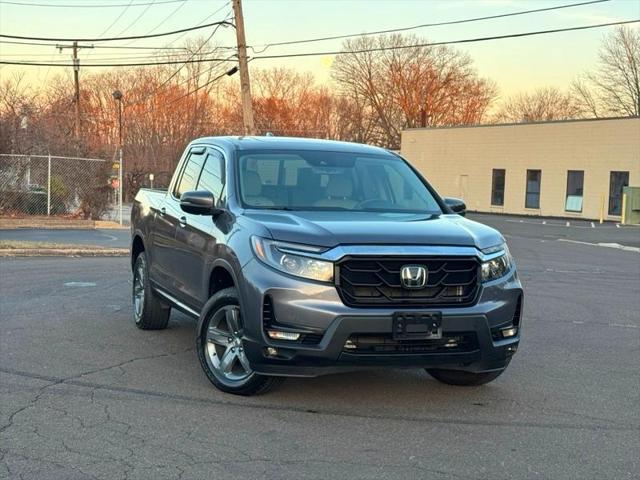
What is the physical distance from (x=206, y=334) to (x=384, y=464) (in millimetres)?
1952

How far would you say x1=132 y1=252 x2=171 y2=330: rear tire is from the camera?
25.5ft

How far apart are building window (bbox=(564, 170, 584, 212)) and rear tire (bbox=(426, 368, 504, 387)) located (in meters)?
37.6

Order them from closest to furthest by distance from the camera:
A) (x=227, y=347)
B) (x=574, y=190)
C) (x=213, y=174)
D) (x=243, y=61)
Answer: (x=227, y=347) < (x=213, y=174) < (x=243, y=61) < (x=574, y=190)

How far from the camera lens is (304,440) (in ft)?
15.4

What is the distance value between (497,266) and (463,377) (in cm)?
106

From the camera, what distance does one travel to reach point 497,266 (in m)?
5.42

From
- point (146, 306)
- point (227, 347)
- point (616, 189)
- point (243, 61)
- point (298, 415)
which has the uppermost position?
point (243, 61)

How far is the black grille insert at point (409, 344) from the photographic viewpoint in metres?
4.96

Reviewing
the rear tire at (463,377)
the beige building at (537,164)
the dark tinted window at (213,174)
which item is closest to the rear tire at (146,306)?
the dark tinted window at (213,174)

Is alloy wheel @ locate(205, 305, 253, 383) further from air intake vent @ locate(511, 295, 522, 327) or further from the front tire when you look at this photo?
air intake vent @ locate(511, 295, 522, 327)

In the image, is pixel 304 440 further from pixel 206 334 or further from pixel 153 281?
pixel 153 281

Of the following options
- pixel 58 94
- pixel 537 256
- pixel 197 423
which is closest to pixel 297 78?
pixel 58 94

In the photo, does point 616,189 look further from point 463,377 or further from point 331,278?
point 331,278

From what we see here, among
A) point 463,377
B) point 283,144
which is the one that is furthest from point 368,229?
point 283,144
